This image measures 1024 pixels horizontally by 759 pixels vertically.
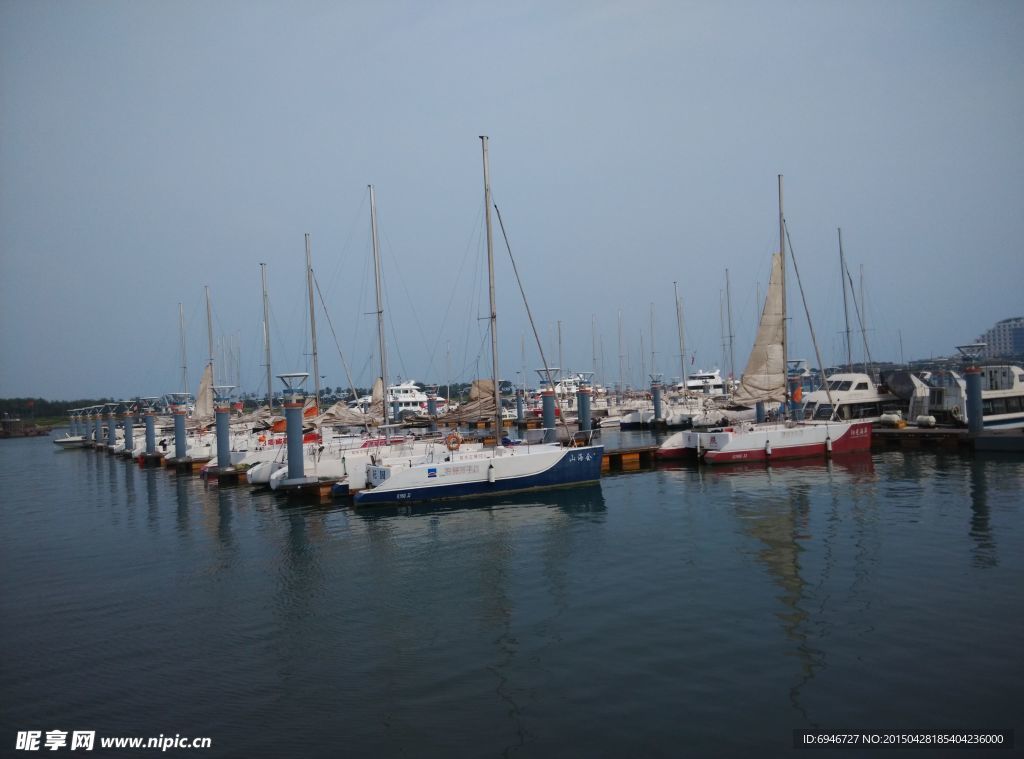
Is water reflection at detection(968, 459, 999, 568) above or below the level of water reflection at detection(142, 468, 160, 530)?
below

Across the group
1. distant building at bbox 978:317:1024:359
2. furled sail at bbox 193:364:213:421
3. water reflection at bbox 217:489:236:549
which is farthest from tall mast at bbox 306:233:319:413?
distant building at bbox 978:317:1024:359

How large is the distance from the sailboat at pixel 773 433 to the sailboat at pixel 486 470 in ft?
30.3

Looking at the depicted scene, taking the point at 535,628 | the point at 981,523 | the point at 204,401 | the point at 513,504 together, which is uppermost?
the point at 204,401

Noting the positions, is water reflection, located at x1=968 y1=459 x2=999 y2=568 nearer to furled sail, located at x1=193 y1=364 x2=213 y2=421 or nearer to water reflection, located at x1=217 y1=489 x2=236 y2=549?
water reflection, located at x1=217 y1=489 x2=236 y2=549

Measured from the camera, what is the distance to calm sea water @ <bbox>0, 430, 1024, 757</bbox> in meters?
9.62

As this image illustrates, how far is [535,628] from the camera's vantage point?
13.2 m

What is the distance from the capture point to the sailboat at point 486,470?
27.0m

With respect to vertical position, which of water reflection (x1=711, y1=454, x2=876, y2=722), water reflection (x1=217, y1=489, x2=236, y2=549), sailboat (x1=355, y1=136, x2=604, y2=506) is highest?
sailboat (x1=355, y1=136, x2=604, y2=506)

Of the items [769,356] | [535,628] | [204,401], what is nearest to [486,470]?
[535,628]

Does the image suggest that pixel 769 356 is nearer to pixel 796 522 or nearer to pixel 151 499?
pixel 796 522

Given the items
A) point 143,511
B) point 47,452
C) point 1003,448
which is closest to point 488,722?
point 143,511

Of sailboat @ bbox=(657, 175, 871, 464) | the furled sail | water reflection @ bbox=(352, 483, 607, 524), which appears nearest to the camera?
water reflection @ bbox=(352, 483, 607, 524)

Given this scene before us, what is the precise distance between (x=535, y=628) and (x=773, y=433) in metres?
25.1

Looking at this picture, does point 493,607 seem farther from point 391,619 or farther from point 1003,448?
Answer: point 1003,448
